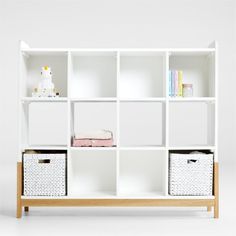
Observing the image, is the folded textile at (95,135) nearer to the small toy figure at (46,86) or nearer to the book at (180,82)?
the small toy figure at (46,86)

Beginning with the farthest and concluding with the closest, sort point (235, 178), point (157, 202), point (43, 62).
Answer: point (235, 178) → point (43, 62) → point (157, 202)

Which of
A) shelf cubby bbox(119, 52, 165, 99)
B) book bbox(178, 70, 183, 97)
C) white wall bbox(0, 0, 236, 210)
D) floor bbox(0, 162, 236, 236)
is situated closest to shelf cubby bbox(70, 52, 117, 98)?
shelf cubby bbox(119, 52, 165, 99)

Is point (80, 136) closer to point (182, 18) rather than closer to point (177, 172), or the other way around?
point (177, 172)

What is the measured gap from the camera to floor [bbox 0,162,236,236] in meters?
3.78

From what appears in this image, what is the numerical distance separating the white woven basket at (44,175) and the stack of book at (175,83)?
1.05 m

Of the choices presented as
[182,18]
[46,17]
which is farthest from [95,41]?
[182,18]

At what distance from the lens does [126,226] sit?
3.93 meters

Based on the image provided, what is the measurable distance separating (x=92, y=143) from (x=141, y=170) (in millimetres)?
650

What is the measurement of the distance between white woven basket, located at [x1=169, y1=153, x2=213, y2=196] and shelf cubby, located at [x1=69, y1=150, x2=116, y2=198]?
64 cm

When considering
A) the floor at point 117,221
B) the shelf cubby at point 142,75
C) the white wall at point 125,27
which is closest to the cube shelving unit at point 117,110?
the shelf cubby at point 142,75

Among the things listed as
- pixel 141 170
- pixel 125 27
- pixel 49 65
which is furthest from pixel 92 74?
pixel 125 27

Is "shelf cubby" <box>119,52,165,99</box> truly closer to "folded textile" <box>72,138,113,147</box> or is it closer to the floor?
"folded textile" <box>72,138,113,147</box>

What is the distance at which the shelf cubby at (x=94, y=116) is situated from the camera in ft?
16.4

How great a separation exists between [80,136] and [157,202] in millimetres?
830
